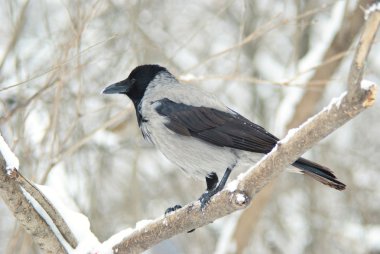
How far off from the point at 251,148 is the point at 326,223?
15.7 ft

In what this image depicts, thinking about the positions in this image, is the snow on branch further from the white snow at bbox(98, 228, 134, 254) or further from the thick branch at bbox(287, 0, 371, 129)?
the thick branch at bbox(287, 0, 371, 129)

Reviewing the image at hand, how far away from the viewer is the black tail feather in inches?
174

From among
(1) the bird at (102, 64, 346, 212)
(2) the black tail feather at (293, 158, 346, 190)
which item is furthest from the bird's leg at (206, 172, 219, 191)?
(2) the black tail feather at (293, 158, 346, 190)

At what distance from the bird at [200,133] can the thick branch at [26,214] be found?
115 centimetres

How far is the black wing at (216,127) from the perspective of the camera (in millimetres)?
4914

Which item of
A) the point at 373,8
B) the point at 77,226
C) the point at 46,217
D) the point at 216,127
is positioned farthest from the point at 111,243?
the point at 373,8

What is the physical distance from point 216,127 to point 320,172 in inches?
42.0

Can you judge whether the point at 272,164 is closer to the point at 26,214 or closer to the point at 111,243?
the point at 111,243

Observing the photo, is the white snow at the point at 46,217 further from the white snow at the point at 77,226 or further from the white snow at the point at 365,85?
the white snow at the point at 365,85

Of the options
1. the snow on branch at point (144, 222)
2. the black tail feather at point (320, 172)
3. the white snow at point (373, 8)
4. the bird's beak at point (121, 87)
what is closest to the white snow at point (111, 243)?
the snow on branch at point (144, 222)

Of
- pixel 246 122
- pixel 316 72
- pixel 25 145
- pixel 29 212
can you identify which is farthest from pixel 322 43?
pixel 29 212

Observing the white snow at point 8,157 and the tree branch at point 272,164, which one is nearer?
the tree branch at point 272,164

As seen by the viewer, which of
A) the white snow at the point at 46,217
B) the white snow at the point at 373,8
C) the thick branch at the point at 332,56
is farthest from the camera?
the thick branch at the point at 332,56

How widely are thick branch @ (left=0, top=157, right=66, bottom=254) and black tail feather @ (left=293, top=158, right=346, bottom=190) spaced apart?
1791 mm
